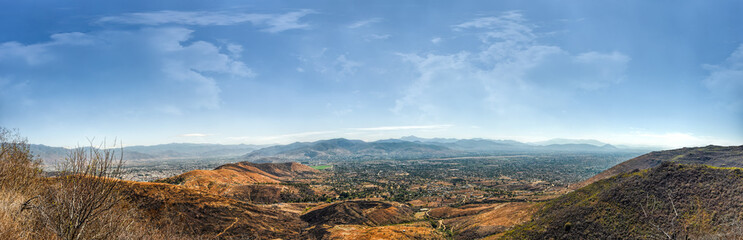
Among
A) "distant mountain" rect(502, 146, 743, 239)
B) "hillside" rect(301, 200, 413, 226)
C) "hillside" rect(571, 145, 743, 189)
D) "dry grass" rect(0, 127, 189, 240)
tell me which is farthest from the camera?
"hillside" rect(571, 145, 743, 189)

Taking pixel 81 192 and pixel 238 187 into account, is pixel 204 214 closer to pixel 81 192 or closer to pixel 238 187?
pixel 238 187

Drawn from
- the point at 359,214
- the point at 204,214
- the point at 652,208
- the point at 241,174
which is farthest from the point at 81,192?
the point at 241,174

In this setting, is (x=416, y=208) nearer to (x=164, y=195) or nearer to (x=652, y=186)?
(x=652, y=186)

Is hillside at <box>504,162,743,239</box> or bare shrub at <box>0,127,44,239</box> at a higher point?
bare shrub at <box>0,127,44,239</box>

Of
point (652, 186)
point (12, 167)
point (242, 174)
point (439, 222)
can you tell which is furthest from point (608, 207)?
point (242, 174)

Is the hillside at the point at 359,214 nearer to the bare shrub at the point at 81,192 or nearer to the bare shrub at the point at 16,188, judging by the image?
the bare shrub at the point at 16,188

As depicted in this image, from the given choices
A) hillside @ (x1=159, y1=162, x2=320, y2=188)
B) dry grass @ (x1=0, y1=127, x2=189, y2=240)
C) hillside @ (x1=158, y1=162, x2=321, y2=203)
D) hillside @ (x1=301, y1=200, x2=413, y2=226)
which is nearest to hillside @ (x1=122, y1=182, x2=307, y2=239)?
hillside @ (x1=301, y1=200, x2=413, y2=226)

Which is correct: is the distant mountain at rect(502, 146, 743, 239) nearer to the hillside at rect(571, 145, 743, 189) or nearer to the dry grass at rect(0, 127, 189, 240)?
the dry grass at rect(0, 127, 189, 240)
